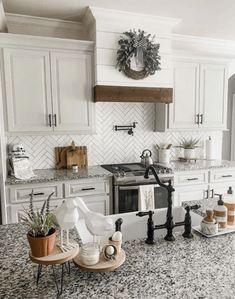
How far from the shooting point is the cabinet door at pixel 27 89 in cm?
258

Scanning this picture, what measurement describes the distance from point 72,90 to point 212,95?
1975 millimetres

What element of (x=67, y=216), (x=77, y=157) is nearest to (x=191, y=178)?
(x=77, y=157)

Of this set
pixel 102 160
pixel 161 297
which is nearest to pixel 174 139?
pixel 102 160

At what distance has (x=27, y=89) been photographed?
2650 millimetres

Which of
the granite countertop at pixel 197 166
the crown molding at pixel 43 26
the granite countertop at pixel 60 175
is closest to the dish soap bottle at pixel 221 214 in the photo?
the granite countertop at pixel 60 175

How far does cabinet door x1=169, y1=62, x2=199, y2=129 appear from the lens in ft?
10.7

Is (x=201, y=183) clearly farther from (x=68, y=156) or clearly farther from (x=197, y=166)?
(x=68, y=156)

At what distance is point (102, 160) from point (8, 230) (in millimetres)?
2074

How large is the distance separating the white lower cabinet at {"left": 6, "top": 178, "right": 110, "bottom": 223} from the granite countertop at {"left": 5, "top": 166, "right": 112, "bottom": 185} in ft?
0.15

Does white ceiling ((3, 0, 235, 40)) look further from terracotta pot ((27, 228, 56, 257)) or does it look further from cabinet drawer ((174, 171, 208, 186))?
terracotta pot ((27, 228, 56, 257))

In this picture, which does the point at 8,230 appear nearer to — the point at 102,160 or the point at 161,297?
the point at 161,297

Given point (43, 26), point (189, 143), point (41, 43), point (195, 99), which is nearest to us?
point (41, 43)

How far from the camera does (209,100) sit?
346 cm

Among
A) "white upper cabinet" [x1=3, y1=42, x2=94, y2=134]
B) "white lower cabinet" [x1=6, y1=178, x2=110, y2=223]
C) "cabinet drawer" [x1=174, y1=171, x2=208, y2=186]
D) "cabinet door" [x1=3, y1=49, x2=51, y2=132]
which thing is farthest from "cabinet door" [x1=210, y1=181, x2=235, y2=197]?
"cabinet door" [x1=3, y1=49, x2=51, y2=132]
